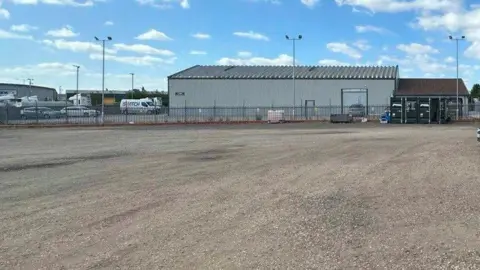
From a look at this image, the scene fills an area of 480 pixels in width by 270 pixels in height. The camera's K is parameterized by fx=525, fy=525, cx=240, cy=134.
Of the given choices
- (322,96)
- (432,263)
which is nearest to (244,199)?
(432,263)

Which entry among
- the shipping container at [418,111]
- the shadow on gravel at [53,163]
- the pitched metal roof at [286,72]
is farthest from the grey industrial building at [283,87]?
the shadow on gravel at [53,163]

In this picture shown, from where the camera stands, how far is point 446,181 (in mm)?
10852

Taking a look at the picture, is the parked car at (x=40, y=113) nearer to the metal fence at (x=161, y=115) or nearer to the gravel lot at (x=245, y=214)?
the metal fence at (x=161, y=115)

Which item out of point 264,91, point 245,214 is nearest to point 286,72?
point 264,91

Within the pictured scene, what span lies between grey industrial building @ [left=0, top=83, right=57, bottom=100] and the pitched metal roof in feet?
209

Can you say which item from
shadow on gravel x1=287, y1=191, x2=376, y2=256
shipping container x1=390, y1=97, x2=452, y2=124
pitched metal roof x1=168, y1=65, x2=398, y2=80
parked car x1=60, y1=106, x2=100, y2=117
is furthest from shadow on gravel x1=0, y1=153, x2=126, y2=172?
pitched metal roof x1=168, y1=65, x2=398, y2=80

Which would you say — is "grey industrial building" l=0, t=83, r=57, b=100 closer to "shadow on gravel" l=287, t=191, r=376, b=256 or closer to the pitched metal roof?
the pitched metal roof

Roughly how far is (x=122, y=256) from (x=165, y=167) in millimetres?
8184

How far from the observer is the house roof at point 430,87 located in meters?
73.9

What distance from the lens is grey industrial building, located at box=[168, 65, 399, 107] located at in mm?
70625

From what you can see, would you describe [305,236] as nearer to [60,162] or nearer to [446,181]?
[446,181]

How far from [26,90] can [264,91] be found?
313 feet

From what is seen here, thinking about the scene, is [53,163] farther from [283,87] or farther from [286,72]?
[286,72]

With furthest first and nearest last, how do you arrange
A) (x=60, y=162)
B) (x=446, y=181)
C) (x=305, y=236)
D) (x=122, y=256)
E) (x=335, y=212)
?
1. (x=60, y=162)
2. (x=446, y=181)
3. (x=335, y=212)
4. (x=305, y=236)
5. (x=122, y=256)
